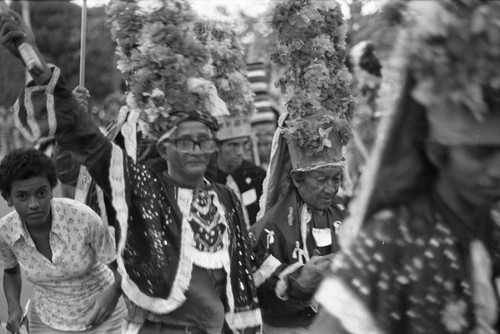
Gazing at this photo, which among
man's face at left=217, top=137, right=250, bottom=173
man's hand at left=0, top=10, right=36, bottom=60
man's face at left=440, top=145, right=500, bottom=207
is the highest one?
man's face at left=440, top=145, right=500, bottom=207

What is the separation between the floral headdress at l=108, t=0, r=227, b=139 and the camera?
4.79m

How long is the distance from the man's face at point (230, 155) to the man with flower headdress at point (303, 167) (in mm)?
1902

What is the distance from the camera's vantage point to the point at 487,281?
2.21m

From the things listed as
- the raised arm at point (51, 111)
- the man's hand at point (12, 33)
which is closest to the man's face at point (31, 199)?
the raised arm at point (51, 111)

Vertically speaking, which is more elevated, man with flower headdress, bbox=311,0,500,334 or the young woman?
man with flower headdress, bbox=311,0,500,334

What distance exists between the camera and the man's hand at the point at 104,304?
17.4 feet

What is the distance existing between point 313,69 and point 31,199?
6.38ft

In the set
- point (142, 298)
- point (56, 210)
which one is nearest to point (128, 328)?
point (142, 298)

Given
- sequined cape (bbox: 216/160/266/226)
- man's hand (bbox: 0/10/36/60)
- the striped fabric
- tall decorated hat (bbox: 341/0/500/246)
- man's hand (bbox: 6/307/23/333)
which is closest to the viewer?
tall decorated hat (bbox: 341/0/500/246)

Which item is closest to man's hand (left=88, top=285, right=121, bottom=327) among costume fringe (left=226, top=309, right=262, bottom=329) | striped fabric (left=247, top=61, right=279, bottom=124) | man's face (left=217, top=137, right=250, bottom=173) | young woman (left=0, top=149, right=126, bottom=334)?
young woman (left=0, top=149, right=126, bottom=334)

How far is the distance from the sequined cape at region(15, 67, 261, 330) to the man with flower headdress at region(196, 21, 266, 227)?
1677mm

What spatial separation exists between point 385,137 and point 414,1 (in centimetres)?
30

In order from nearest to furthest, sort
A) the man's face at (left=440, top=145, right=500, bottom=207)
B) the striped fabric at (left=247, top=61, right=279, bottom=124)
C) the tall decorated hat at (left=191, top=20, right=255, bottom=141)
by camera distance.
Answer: the man's face at (left=440, top=145, right=500, bottom=207)
the tall decorated hat at (left=191, top=20, right=255, bottom=141)
the striped fabric at (left=247, top=61, right=279, bottom=124)

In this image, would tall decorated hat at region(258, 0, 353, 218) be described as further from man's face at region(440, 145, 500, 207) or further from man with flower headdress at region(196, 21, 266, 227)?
man's face at region(440, 145, 500, 207)
